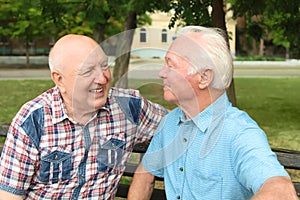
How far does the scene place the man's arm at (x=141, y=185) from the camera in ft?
8.16

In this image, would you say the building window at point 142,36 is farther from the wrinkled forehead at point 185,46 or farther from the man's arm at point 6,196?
the man's arm at point 6,196

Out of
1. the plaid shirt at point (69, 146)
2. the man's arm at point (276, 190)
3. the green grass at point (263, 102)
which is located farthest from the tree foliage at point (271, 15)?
the man's arm at point (276, 190)

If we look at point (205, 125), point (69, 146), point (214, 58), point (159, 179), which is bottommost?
point (159, 179)

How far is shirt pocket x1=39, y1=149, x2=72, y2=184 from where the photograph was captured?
242 centimetres

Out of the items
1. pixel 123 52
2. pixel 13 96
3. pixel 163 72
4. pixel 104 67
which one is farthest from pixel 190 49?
pixel 13 96

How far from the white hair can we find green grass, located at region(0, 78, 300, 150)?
246 millimetres

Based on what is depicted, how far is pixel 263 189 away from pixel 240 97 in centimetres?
1480

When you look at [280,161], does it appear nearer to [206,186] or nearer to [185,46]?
[206,186]

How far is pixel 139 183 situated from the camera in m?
2.50

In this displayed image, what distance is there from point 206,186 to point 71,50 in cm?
86

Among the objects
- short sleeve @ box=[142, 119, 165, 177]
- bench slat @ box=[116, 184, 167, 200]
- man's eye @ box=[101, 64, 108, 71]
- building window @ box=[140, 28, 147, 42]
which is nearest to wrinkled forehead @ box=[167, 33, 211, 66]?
building window @ box=[140, 28, 147, 42]

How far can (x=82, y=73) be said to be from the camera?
7.48ft

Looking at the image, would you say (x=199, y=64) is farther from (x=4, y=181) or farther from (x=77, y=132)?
(x=4, y=181)

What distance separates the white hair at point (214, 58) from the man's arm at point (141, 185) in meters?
0.65
